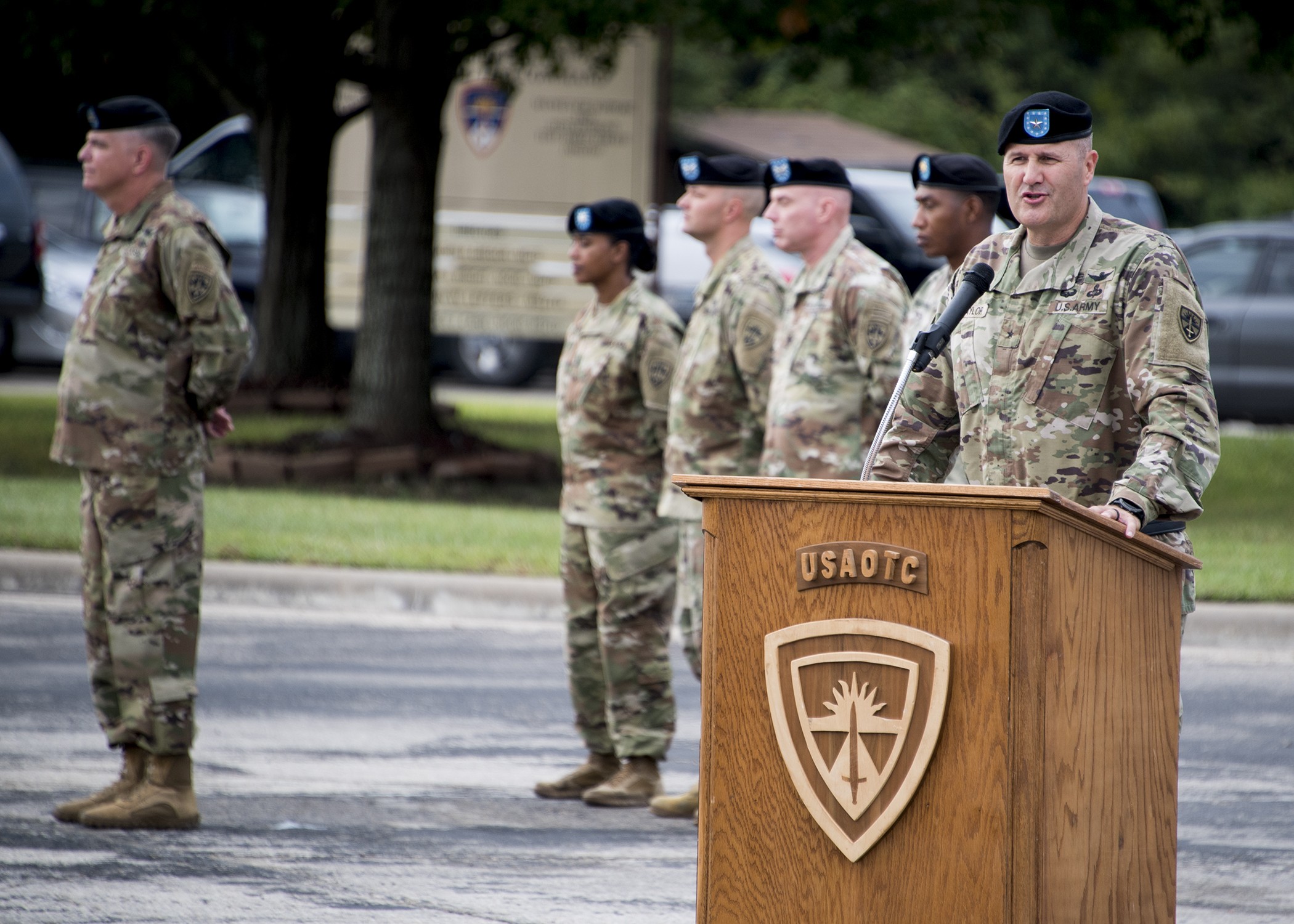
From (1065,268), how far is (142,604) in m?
2.92

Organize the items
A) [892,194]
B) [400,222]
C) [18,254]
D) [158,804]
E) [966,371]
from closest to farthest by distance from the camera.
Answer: [966,371]
[158,804]
[400,222]
[18,254]
[892,194]

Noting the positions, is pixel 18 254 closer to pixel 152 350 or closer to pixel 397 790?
pixel 152 350

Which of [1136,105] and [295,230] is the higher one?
[1136,105]

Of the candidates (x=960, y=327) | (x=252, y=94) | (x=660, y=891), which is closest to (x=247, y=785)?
(x=660, y=891)

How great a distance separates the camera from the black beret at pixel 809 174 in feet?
19.2

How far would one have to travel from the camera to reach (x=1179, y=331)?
349 centimetres

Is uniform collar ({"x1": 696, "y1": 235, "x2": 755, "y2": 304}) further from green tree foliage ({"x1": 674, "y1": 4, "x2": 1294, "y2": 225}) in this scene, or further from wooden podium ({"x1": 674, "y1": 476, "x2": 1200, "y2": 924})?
green tree foliage ({"x1": 674, "y1": 4, "x2": 1294, "y2": 225})

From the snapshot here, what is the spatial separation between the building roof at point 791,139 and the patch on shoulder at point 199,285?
845 inches

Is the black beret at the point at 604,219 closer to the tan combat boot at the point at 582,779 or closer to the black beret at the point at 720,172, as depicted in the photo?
the black beret at the point at 720,172

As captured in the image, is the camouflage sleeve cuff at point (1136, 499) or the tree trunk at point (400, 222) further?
the tree trunk at point (400, 222)

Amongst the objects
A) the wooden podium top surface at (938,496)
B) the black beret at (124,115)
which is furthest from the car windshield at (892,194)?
the wooden podium top surface at (938,496)

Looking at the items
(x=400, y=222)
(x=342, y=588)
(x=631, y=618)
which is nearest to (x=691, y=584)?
(x=631, y=618)

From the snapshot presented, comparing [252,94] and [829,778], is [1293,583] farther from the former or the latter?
[252,94]

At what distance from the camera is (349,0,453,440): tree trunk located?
12.7 metres
